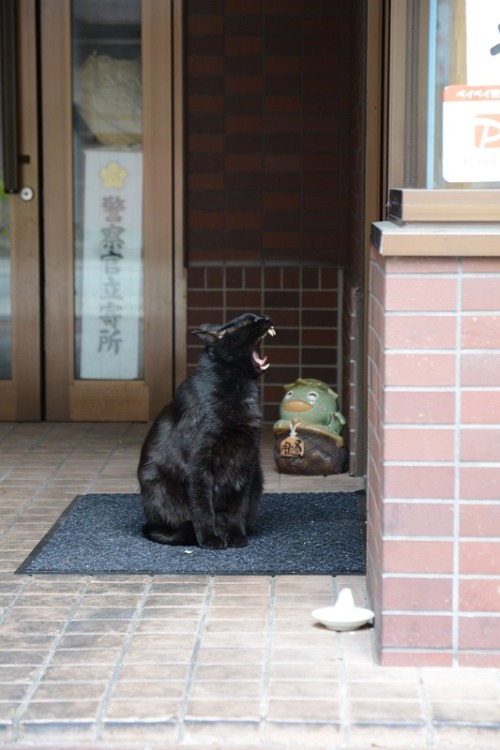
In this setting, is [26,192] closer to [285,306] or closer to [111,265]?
[111,265]

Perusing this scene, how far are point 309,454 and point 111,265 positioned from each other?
6.93 ft

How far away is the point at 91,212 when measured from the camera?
8.05 m

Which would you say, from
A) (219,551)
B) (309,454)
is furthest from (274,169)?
(219,551)

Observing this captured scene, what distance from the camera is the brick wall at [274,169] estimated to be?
769cm

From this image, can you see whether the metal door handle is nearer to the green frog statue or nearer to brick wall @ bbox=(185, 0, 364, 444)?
brick wall @ bbox=(185, 0, 364, 444)

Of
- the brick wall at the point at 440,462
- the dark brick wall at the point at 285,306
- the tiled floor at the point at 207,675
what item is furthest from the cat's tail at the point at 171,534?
the dark brick wall at the point at 285,306

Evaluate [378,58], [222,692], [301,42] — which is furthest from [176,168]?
[222,692]

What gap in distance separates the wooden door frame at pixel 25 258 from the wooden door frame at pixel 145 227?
0.22ft

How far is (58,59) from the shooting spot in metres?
7.87

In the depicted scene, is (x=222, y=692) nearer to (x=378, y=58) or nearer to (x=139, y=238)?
(x=378, y=58)

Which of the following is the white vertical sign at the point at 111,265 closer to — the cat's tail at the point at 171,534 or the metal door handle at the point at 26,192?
the metal door handle at the point at 26,192

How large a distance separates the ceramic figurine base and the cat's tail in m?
1.39

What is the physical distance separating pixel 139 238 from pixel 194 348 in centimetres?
78

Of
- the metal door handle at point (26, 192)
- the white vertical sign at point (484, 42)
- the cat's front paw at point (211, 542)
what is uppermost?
the white vertical sign at point (484, 42)
